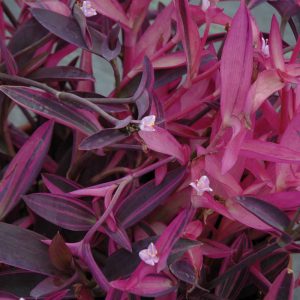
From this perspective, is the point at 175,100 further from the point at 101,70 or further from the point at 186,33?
the point at 101,70

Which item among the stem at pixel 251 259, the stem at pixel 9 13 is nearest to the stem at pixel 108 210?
the stem at pixel 251 259

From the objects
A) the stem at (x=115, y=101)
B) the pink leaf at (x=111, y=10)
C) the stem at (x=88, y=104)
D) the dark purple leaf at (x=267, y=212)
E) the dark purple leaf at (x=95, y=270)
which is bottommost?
the dark purple leaf at (x=95, y=270)

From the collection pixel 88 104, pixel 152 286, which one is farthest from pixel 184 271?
pixel 88 104

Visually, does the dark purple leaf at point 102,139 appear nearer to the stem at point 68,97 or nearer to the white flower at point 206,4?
the stem at point 68,97

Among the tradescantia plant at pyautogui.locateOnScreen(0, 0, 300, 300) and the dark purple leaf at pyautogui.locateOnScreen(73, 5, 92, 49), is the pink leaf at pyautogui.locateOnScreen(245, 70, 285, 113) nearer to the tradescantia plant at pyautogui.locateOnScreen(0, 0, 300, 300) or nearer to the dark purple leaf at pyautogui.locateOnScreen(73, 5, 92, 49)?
the tradescantia plant at pyautogui.locateOnScreen(0, 0, 300, 300)

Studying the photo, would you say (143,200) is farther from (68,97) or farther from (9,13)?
(9,13)

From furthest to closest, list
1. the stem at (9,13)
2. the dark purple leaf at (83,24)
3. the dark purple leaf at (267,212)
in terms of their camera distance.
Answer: the stem at (9,13)
the dark purple leaf at (83,24)
the dark purple leaf at (267,212)

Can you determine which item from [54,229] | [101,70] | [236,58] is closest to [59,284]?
[54,229]
